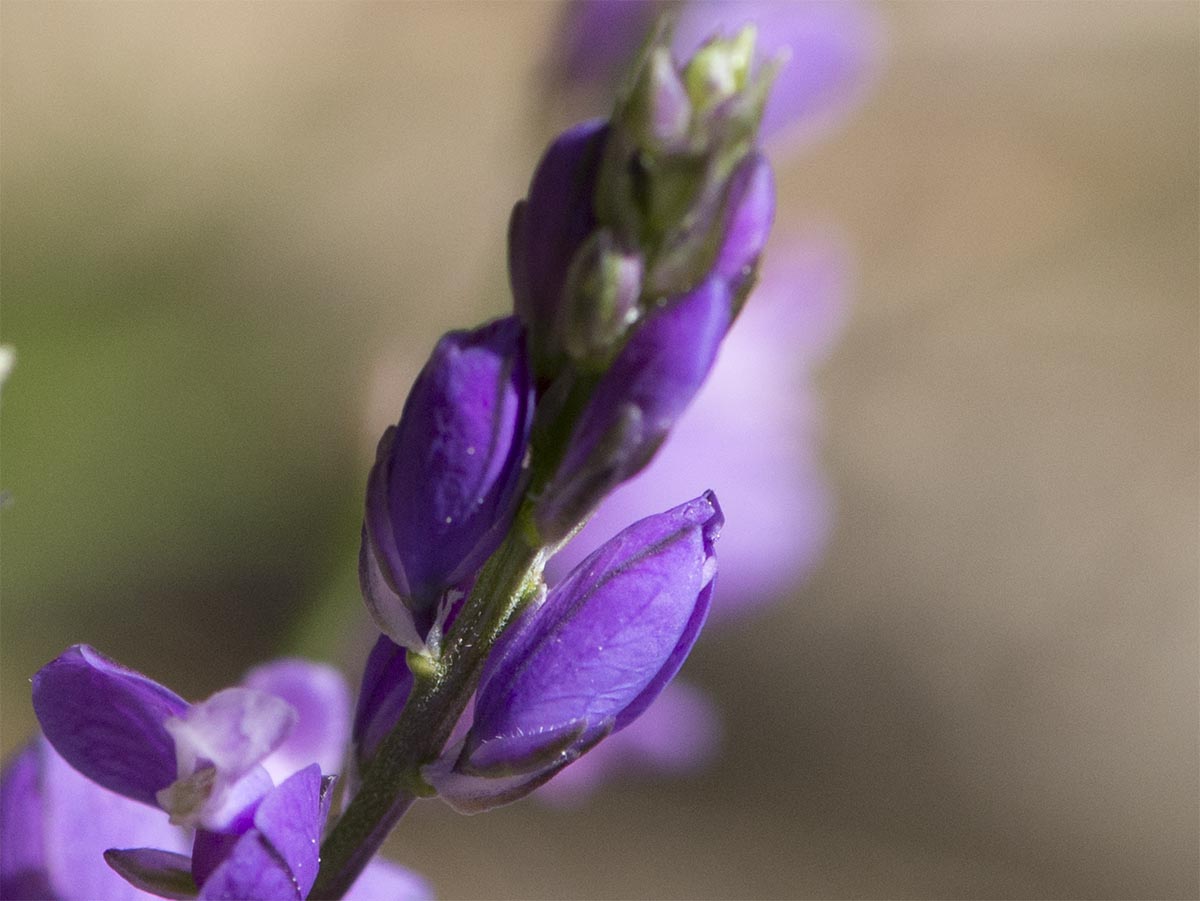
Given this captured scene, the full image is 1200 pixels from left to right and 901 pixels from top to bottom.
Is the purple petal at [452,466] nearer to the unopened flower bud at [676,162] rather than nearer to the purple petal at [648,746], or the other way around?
the unopened flower bud at [676,162]

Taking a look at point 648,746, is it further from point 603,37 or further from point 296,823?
point 296,823

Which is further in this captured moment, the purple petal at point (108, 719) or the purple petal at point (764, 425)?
the purple petal at point (764, 425)

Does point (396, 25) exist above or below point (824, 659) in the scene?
above

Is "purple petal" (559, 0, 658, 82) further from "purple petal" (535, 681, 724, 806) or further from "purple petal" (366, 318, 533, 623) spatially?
"purple petal" (366, 318, 533, 623)

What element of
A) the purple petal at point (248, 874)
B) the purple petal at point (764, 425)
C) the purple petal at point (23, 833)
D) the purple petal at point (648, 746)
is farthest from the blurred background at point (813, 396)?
the purple petal at point (248, 874)

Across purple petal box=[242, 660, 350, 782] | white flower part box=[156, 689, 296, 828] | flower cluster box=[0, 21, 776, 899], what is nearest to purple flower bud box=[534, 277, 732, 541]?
flower cluster box=[0, 21, 776, 899]

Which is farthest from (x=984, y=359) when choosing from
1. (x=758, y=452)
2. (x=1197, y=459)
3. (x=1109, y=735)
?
(x=758, y=452)

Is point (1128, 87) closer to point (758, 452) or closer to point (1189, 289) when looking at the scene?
point (1189, 289)
